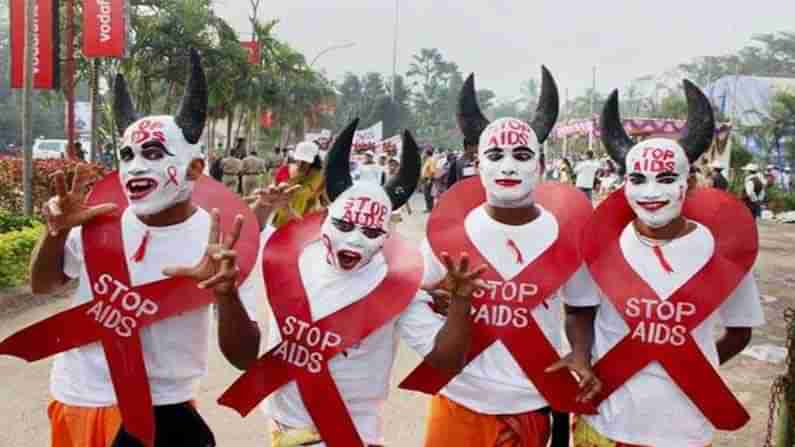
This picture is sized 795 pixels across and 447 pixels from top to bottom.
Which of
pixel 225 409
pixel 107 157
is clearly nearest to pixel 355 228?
pixel 225 409

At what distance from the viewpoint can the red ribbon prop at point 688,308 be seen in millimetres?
3062

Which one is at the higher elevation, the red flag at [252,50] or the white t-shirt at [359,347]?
the red flag at [252,50]

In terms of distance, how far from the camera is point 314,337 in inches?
117

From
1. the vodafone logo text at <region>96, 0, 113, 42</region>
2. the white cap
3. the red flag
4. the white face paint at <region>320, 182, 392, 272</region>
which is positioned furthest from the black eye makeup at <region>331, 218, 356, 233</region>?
the red flag

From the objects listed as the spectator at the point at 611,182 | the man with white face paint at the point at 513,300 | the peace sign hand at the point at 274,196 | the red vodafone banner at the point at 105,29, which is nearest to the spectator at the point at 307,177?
the spectator at the point at 611,182

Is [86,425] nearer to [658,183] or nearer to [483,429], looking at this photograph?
[483,429]

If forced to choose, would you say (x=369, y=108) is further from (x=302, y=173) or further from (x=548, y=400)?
(x=548, y=400)

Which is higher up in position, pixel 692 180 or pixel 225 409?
pixel 692 180

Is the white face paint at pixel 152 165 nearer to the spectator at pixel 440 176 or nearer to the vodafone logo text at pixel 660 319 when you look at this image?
the vodafone logo text at pixel 660 319

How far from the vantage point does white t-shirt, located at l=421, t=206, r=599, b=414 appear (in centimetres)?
317

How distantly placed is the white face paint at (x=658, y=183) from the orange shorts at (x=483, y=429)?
895mm

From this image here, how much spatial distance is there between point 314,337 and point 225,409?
2.88 meters

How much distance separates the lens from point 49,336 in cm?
296

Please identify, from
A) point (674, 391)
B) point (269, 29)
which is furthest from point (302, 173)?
point (269, 29)
